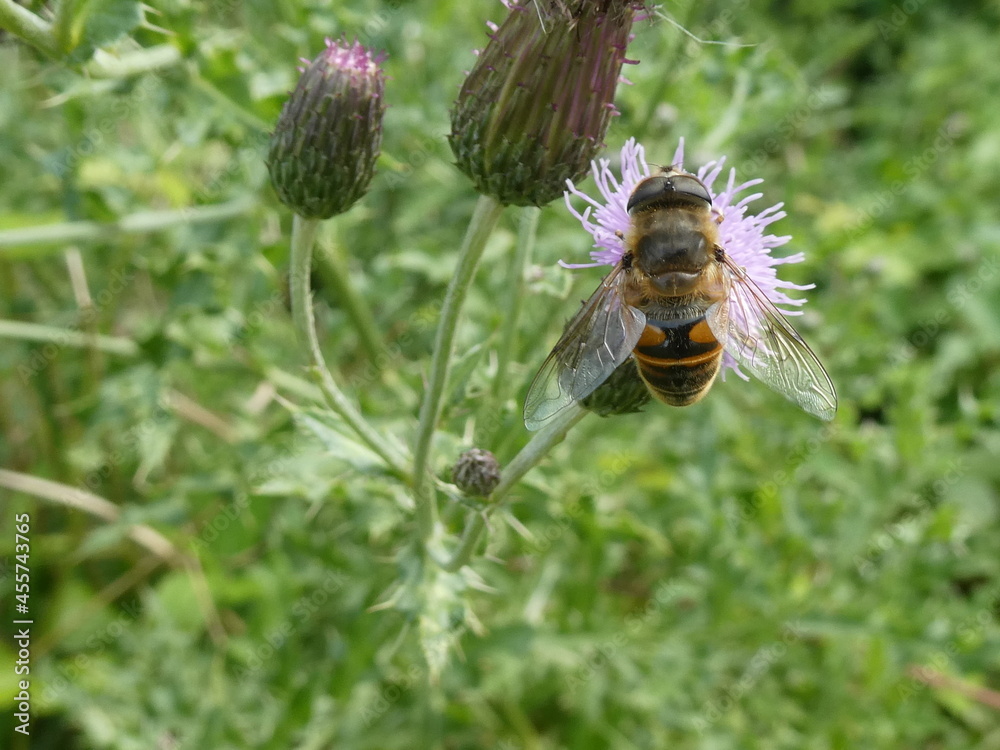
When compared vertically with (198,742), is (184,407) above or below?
above

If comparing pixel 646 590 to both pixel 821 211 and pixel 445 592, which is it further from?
pixel 821 211

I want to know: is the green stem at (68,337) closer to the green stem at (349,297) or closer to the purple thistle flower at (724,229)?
the green stem at (349,297)

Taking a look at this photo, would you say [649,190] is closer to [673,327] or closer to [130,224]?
[673,327]

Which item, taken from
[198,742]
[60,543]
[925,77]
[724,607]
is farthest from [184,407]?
[925,77]

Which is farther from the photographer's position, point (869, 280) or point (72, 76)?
point (869, 280)

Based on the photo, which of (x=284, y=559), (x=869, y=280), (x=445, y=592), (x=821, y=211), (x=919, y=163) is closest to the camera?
(x=445, y=592)

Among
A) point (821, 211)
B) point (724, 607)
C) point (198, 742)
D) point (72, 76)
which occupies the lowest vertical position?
point (198, 742)

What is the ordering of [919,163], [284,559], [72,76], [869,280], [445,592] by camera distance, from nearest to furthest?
[445,592]
[72,76]
[284,559]
[869,280]
[919,163]

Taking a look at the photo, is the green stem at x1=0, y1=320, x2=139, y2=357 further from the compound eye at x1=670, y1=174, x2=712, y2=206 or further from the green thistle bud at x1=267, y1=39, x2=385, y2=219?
the compound eye at x1=670, y1=174, x2=712, y2=206
